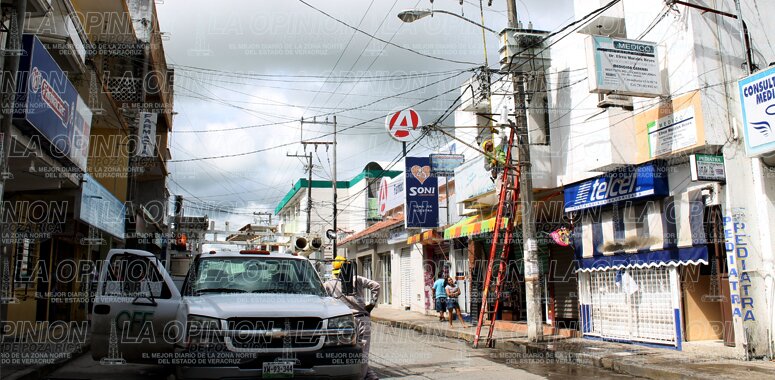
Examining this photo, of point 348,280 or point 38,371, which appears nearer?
point 348,280

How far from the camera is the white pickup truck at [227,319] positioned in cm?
607

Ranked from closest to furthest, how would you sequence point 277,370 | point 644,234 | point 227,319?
point 277,370 → point 227,319 → point 644,234

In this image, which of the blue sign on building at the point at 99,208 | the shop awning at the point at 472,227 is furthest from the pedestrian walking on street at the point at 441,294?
the blue sign on building at the point at 99,208

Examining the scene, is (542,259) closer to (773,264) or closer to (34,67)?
(773,264)

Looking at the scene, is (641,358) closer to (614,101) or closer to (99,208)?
(614,101)

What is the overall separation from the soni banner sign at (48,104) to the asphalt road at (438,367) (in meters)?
3.89

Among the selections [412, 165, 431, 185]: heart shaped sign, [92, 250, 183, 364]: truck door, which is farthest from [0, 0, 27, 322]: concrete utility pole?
[412, 165, 431, 185]: heart shaped sign

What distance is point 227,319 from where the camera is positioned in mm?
6223

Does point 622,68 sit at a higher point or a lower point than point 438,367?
higher

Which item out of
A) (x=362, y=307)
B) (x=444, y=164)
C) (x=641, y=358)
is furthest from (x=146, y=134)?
(x=641, y=358)

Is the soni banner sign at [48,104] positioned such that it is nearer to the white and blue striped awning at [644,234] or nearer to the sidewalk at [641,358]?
the sidewalk at [641,358]

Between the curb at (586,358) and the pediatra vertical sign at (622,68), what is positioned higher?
the pediatra vertical sign at (622,68)

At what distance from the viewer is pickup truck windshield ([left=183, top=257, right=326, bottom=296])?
7531 mm

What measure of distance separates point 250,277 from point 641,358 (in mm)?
7577
